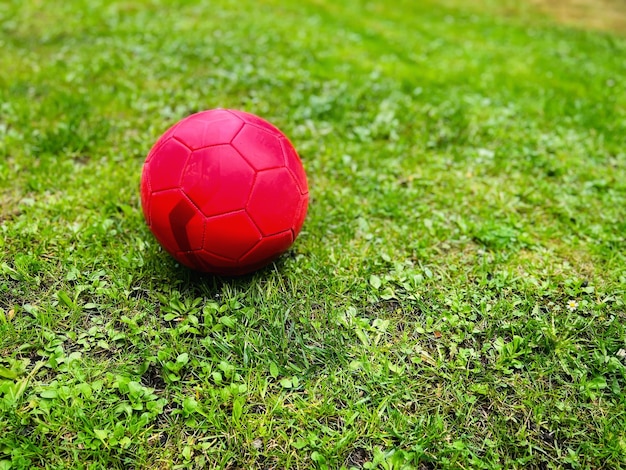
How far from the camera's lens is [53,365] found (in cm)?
252

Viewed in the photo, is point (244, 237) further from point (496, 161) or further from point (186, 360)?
point (496, 161)

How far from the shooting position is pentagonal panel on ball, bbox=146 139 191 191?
272cm

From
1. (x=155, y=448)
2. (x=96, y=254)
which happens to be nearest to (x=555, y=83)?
(x=96, y=254)

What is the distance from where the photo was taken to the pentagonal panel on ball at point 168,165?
2.72 metres

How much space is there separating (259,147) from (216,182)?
33 cm

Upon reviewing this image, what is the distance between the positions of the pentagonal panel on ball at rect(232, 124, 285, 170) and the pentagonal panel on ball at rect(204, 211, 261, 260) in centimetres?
30

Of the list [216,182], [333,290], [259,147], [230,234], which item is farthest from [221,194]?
[333,290]

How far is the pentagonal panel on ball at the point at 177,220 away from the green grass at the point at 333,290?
1.22 feet

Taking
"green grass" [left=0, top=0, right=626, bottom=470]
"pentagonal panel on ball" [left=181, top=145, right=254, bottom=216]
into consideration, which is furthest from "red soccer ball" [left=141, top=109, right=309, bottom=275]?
"green grass" [left=0, top=0, right=626, bottom=470]

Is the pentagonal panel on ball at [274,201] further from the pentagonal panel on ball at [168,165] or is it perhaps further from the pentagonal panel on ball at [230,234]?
the pentagonal panel on ball at [168,165]

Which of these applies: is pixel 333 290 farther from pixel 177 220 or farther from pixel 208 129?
pixel 208 129

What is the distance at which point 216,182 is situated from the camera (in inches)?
105

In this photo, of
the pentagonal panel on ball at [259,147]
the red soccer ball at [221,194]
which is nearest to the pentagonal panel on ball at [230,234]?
the red soccer ball at [221,194]

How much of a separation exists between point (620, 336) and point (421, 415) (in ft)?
4.20
